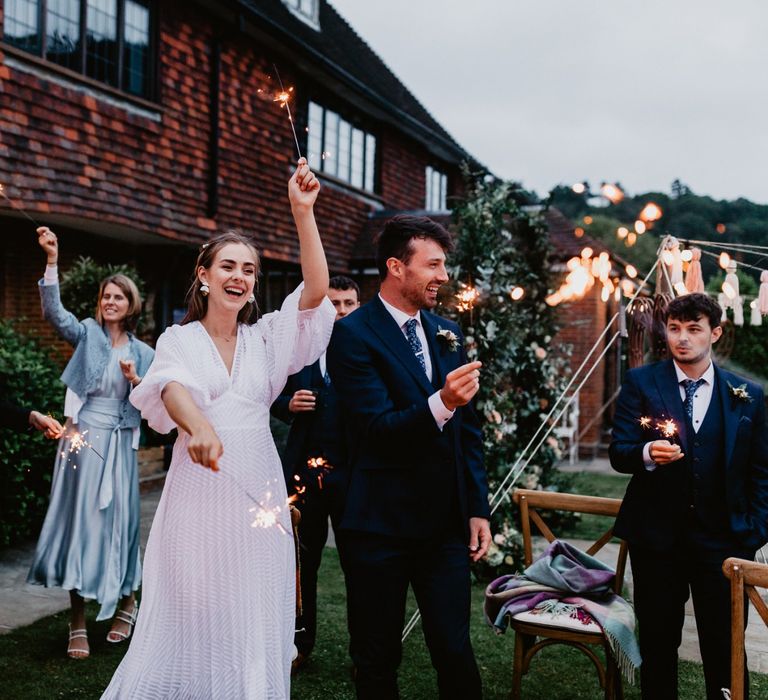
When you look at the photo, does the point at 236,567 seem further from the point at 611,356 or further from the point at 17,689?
the point at 611,356

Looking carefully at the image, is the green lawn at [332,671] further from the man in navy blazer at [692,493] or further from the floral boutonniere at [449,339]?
the floral boutonniere at [449,339]

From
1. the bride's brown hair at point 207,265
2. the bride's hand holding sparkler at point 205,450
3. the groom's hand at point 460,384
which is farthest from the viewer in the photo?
the bride's brown hair at point 207,265

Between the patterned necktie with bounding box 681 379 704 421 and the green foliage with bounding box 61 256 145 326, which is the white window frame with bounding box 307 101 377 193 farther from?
the patterned necktie with bounding box 681 379 704 421

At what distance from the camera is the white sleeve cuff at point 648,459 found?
3.21 meters

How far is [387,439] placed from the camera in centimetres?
262

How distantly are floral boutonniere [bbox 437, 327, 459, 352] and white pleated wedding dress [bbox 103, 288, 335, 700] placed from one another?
462 mm

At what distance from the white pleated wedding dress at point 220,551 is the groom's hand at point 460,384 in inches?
23.5

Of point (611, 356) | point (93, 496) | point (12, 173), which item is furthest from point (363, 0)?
point (93, 496)

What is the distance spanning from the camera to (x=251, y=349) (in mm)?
2805

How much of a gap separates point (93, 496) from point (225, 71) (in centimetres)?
763

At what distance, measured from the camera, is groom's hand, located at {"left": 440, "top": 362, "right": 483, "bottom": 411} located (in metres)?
2.39

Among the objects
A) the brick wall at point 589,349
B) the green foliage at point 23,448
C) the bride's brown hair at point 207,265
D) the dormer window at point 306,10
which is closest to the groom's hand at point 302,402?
the bride's brown hair at point 207,265

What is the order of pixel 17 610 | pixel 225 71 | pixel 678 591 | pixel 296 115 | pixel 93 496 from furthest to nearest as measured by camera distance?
1. pixel 296 115
2. pixel 225 71
3. pixel 17 610
4. pixel 93 496
5. pixel 678 591

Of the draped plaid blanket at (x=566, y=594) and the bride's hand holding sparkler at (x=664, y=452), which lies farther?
the draped plaid blanket at (x=566, y=594)
